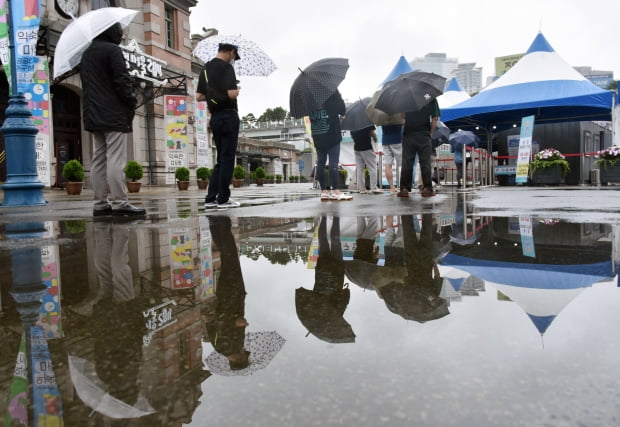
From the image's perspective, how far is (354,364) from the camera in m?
1.02

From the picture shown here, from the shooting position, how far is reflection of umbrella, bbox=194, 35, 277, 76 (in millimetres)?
6520

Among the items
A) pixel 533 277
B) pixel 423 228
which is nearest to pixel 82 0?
pixel 423 228

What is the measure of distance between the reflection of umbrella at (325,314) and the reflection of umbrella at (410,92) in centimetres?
645

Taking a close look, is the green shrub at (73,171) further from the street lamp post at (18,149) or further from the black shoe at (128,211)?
the black shoe at (128,211)

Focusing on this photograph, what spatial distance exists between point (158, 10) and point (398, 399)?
2268 centimetres

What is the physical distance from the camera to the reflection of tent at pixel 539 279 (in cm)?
142

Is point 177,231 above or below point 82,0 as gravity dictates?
below

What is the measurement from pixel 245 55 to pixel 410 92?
107 inches

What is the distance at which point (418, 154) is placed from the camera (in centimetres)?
773

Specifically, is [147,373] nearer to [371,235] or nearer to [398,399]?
[398,399]

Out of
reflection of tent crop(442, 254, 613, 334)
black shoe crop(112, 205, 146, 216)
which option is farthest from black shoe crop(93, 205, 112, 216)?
reflection of tent crop(442, 254, 613, 334)

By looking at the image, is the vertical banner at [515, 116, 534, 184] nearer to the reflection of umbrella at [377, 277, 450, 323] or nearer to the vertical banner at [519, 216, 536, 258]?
the vertical banner at [519, 216, 536, 258]

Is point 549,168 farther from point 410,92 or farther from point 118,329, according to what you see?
point 118,329

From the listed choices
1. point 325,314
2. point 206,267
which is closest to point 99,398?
point 325,314
